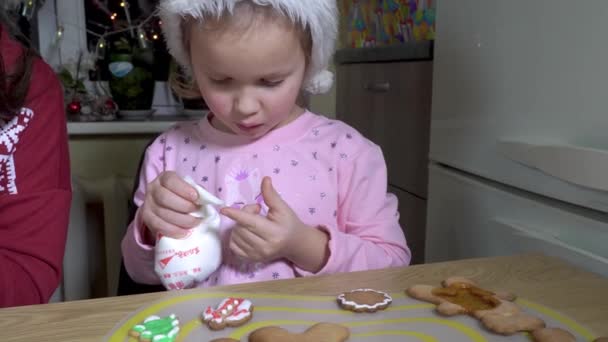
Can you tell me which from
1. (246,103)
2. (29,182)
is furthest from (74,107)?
(246,103)

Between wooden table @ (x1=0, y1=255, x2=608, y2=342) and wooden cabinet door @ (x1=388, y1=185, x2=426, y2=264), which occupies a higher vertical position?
wooden table @ (x1=0, y1=255, x2=608, y2=342)

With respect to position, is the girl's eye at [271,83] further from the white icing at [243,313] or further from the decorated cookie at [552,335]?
the decorated cookie at [552,335]

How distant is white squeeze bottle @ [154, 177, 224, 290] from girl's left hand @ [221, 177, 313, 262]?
0.04 m

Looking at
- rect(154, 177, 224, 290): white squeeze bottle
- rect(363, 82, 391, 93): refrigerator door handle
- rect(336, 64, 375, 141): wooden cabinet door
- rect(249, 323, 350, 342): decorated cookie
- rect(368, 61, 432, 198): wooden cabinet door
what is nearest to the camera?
rect(249, 323, 350, 342): decorated cookie

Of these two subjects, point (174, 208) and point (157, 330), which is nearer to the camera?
point (157, 330)

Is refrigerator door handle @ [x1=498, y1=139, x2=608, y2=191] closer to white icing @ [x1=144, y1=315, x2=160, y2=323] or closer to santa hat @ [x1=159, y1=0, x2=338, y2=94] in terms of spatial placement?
santa hat @ [x1=159, y1=0, x2=338, y2=94]

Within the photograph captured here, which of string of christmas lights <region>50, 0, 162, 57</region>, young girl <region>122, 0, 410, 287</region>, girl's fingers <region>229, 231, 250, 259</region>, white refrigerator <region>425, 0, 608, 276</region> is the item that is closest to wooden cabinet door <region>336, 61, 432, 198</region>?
white refrigerator <region>425, 0, 608, 276</region>

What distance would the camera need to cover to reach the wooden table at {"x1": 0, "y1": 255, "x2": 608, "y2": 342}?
49cm

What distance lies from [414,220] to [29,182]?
0.88m

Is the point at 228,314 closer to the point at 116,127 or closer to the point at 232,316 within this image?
the point at 232,316

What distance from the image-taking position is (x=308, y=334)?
46 centimetres

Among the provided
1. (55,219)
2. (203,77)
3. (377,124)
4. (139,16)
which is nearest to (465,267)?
(203,77)

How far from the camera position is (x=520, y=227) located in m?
0.91

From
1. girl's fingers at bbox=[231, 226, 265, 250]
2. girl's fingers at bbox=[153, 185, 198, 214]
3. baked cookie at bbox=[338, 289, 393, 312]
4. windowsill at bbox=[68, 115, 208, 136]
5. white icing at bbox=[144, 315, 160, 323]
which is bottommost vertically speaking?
white icing at bbox=[144, 315, 160, 323]
